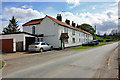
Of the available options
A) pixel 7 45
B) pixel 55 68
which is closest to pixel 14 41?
pixel 7 45

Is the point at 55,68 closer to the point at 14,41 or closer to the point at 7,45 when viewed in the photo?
the point at 14,41

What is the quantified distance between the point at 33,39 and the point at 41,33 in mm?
3760

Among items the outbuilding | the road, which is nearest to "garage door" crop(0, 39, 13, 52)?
the outbuilding

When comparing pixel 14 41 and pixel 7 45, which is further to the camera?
pixel 7 45

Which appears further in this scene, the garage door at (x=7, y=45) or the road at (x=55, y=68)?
the garage door at (x=7, y=45)

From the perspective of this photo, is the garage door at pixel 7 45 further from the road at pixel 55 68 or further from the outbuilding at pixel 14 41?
the road at pixel 55 68

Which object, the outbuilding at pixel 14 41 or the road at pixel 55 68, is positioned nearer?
the road at pixel 55 68

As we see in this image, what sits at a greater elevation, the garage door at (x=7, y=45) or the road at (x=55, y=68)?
the garage door at (x=7, y=45)

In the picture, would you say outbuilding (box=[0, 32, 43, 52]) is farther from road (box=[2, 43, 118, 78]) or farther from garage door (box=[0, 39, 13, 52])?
road (box=[2, 43, 118, 78])

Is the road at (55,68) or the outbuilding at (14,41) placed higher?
the outbuilding at (14,41)

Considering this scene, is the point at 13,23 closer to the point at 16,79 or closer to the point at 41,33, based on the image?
the point at 41,33

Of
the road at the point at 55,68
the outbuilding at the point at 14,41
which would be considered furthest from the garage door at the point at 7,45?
the road at the point at 55,68

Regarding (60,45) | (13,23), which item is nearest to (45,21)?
(60,45)

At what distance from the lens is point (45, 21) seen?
24.6 metres
